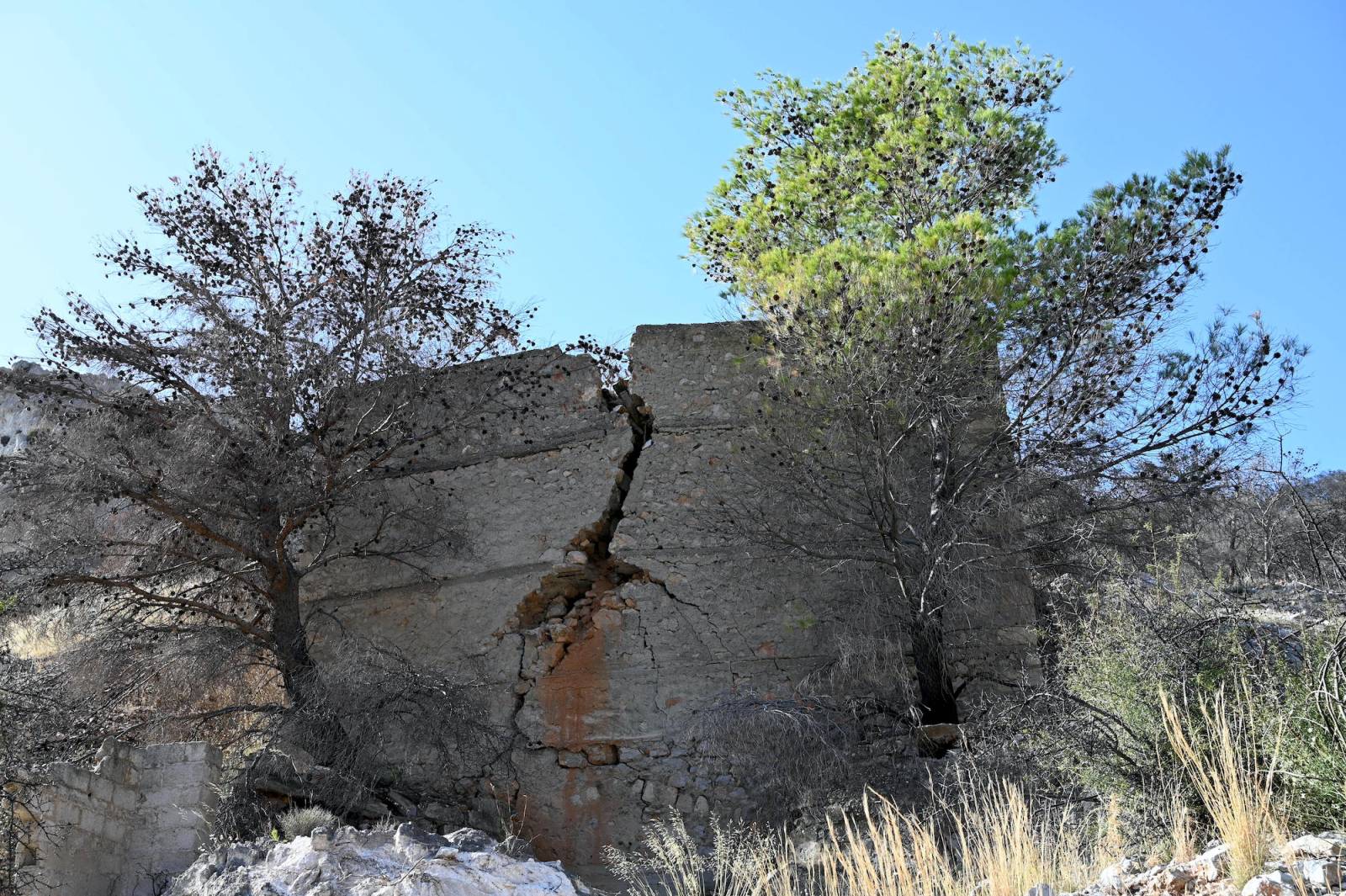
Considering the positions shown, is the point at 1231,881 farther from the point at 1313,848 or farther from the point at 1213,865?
the point at 1313,848

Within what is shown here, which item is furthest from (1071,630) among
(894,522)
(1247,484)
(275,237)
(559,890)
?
(275,237)

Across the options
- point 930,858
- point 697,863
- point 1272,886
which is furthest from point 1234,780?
point 697,863

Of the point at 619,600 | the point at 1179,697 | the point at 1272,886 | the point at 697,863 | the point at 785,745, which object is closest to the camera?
the point at 1272,886

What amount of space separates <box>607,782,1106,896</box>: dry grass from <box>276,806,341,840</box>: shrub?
1.78 metres

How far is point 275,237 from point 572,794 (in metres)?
5.33

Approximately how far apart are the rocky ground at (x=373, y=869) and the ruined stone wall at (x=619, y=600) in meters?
2.16

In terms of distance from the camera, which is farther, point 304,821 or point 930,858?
point 304,821

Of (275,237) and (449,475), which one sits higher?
(275,237)

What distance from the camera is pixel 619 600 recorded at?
33.1ft

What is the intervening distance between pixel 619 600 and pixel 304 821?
10.1 ft

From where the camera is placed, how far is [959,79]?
34.3ft

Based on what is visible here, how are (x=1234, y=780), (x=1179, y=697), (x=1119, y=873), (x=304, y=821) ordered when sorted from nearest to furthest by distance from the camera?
(x=1234, y=780)
(x=1119, y=873)
(x=1179, y=697)
(x=304, y=821)

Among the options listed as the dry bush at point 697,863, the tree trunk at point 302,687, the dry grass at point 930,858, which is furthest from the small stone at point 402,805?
the dry grass at point 930,858

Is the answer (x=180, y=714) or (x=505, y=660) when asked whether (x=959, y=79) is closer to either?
(x=505, y=660)
